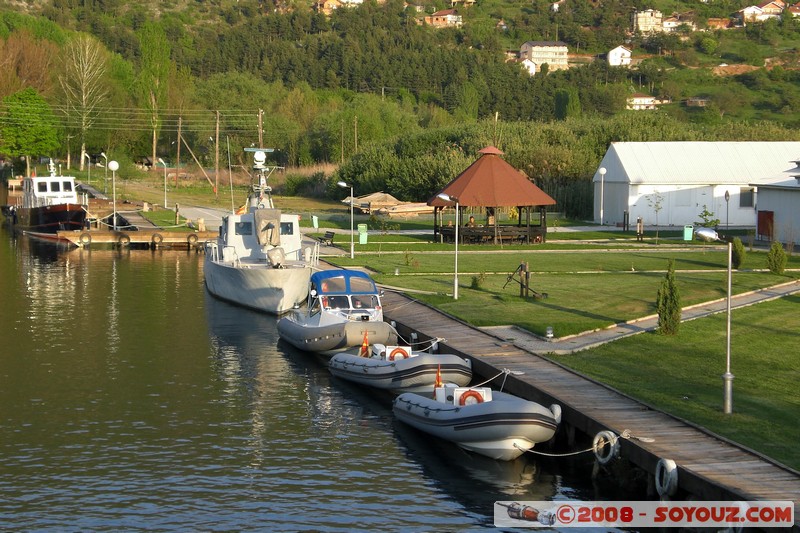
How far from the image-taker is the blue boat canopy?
33.8 m

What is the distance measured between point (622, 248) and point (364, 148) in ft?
165

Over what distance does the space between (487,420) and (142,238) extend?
45429 millimetres

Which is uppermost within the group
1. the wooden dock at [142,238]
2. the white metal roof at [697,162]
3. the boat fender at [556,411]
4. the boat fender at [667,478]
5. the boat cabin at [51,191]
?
the white metal roof at [697,162]

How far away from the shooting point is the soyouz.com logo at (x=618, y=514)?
17453 millimetres

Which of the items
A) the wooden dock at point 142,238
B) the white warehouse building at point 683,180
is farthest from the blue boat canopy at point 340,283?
the white warehouse building at point 683,180

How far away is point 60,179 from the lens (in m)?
74.2

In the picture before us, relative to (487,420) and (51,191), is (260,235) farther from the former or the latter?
(51,191)

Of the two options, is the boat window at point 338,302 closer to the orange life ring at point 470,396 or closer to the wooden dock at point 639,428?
the wooden dock at point 639,428

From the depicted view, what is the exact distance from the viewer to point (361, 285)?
34031mm

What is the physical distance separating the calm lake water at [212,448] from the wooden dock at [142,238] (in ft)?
88.2

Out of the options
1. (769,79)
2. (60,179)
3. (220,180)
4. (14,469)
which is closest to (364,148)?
(220,180)

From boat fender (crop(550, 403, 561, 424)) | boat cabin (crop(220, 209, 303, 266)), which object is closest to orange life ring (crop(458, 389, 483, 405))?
boat fender (crop(550, 403, 561, 424))

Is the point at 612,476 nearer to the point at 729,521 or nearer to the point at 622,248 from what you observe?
the point at 729,521

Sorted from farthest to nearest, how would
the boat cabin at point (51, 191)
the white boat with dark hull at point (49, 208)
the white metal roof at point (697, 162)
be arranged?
the boat cabin at point (51, 191)
the white boat with dark hull at point (49, 208)
the white metal roof at point (697, 162)
